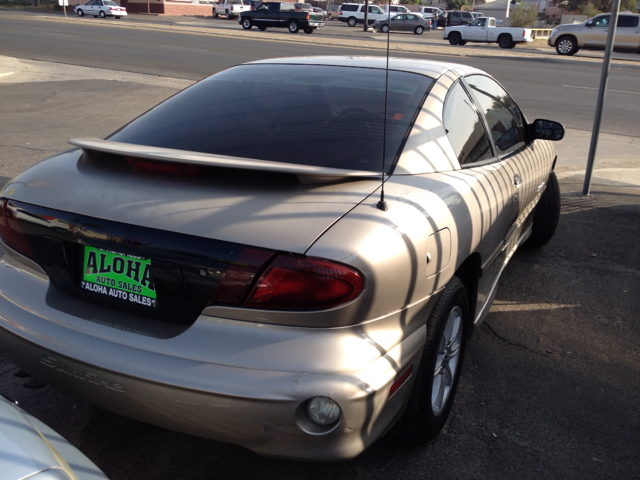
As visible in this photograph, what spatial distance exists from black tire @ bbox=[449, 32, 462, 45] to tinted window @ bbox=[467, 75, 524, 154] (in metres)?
31.5

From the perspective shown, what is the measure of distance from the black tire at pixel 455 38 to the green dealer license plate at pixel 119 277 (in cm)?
3436

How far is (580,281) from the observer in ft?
15.8

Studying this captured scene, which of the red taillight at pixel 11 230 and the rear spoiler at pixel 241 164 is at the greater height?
the rear spoiler at pixel 241 164

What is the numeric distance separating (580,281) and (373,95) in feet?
8.28

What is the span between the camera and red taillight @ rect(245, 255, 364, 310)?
2.10 m

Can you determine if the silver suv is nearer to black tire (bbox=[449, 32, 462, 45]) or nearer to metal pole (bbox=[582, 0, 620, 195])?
black tire (bbox=[449, 32, 462, 45])

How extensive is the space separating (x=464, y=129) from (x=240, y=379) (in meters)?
1.95

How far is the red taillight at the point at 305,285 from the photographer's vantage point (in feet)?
6.90

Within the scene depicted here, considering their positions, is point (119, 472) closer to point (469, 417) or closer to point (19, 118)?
point (469, 417)

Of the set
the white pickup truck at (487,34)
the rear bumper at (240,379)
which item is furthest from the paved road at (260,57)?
the rear bumper at (240,379)

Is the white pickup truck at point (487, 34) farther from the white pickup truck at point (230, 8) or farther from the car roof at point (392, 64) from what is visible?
the car roof at point (392, 64)

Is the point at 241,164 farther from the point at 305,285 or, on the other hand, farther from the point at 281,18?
the point at 281,18

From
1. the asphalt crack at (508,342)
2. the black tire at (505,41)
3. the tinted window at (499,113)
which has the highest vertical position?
the tinted window at (499,113)

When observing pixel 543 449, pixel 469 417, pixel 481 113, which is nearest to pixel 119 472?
pixel 469 417
